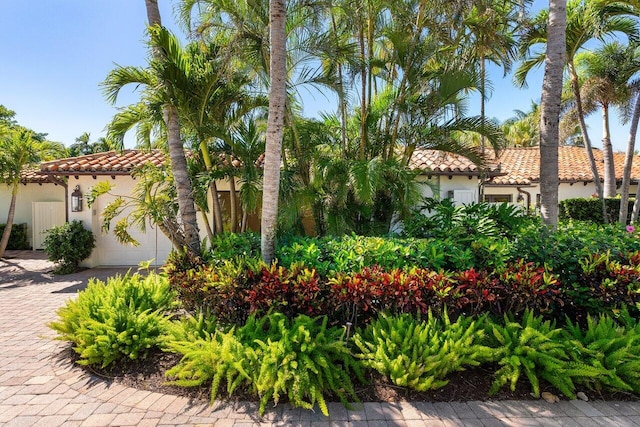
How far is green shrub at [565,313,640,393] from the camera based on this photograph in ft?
10.9

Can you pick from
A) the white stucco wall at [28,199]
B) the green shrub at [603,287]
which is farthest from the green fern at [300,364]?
the white stucco wall at [28,199]

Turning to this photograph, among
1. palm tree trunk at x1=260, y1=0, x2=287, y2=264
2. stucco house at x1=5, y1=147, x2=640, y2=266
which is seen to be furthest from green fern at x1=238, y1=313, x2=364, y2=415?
stucco house at x1=5, y1=147, x2=640, y2=266

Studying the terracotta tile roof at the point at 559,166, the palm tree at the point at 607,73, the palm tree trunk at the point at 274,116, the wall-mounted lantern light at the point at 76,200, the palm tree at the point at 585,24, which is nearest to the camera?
the palm tree trunk at the point at 274,116

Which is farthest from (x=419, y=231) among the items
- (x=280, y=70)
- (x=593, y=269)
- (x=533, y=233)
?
(x=280, y=70)

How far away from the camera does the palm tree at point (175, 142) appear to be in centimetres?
528

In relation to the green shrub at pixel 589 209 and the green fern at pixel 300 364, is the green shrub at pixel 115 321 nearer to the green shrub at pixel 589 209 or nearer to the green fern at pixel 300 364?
the green fern at pixel 300 364

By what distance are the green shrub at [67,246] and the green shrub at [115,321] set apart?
5.89 metres

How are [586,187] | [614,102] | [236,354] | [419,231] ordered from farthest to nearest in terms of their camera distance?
[586,187] → [614,102] → [419,231] → [236,354]

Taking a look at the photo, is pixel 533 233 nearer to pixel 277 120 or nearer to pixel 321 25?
pixel 277 120

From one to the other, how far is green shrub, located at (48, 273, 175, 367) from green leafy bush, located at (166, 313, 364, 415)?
0.54m

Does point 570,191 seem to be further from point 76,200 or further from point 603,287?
point 76,200

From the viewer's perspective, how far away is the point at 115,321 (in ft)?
13.5

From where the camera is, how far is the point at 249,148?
647 cm

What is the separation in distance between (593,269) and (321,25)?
18.6 feet
